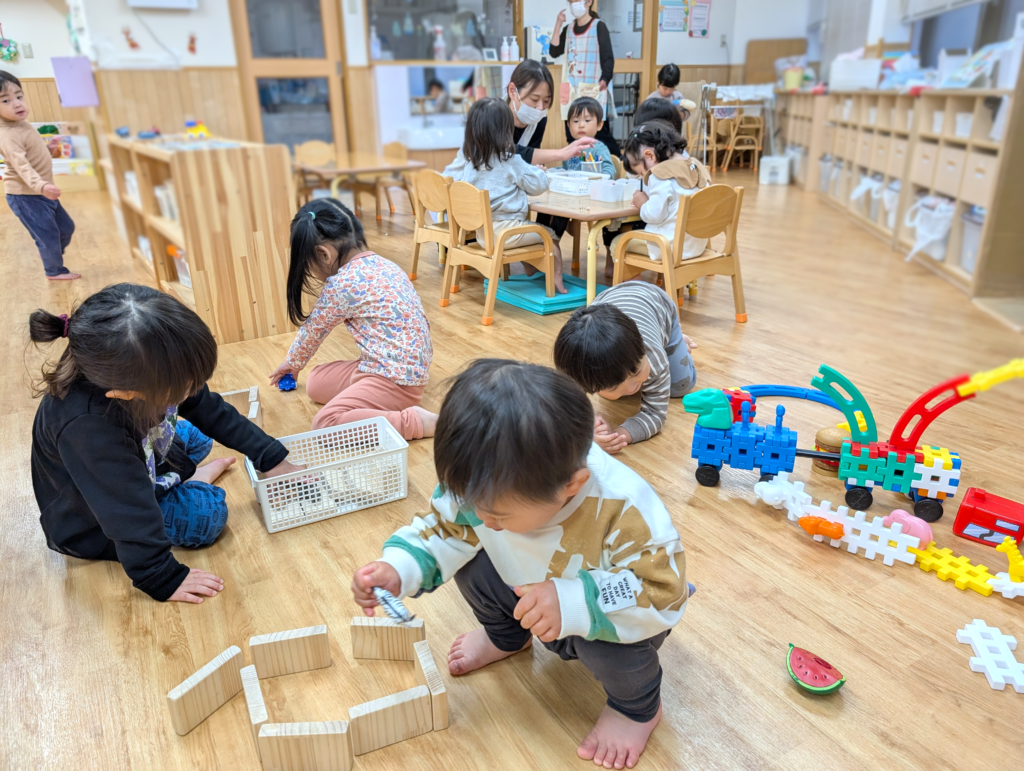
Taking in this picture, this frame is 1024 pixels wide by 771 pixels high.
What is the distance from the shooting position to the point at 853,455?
47.3 inches

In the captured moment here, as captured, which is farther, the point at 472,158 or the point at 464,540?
the point at 472,158

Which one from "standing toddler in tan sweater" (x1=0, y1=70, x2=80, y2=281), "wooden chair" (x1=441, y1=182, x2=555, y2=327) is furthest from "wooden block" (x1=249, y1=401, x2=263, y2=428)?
"wooden chair" (x1=441, y1=182, x2=555, y2=327)

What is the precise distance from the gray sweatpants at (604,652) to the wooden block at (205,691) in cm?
31

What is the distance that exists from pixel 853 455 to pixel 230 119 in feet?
4.83

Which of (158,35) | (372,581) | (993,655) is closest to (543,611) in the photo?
(372,581)

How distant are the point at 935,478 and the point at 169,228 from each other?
6.51 feet

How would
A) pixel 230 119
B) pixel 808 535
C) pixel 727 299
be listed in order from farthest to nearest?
pixel 727 299 < pixel 230 119 < pixel 808 535

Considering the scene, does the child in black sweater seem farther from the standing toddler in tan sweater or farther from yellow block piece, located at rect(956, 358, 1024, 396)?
yellow block piece, located at rect(956, 358, 1024, 396)

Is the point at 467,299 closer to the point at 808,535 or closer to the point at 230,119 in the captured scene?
the point at 230,119

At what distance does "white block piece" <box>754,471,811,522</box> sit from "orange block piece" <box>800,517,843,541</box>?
0.11ft

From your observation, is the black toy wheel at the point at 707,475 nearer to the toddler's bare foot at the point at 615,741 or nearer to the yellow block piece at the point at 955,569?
the yellow block piece at the point at 955,569

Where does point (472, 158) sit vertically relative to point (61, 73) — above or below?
below

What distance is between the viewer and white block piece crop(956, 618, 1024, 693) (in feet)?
2.83

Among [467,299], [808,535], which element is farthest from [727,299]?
[808,535]
